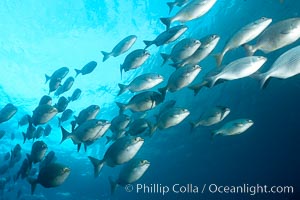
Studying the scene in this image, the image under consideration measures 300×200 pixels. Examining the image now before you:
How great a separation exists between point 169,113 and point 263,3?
12.3m

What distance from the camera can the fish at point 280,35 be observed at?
386 centimetres

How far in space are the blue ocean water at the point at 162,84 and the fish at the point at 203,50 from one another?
142 cm

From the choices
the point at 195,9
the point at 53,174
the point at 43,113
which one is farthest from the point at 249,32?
the point at 43,113

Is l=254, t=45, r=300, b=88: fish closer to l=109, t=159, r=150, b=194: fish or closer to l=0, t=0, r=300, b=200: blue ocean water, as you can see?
l=0, t=0, r=300, b=200: blue ocean water

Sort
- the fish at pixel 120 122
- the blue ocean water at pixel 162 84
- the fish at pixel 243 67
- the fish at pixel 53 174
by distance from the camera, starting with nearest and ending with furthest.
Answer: the fish at pixel 243 67
the fish at pixel 53 174
the fish at pixel 120 122
the blue ocean water at pixel 162 84

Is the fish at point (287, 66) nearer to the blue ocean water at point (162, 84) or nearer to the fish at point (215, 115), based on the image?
the blue ocean water at point (162, 84)

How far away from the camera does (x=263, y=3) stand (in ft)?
49.4

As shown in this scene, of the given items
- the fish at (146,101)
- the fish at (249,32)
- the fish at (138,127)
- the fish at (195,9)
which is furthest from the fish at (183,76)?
the fish at (138,127)

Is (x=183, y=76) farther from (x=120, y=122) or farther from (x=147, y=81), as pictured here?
(x=120, y=122)

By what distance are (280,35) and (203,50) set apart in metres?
1.90

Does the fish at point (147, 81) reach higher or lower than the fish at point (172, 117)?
higher

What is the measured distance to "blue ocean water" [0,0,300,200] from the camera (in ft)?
50.7

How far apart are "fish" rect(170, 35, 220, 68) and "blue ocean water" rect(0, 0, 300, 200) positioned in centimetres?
142

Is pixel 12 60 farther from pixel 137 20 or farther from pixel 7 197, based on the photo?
pixel 7 197
